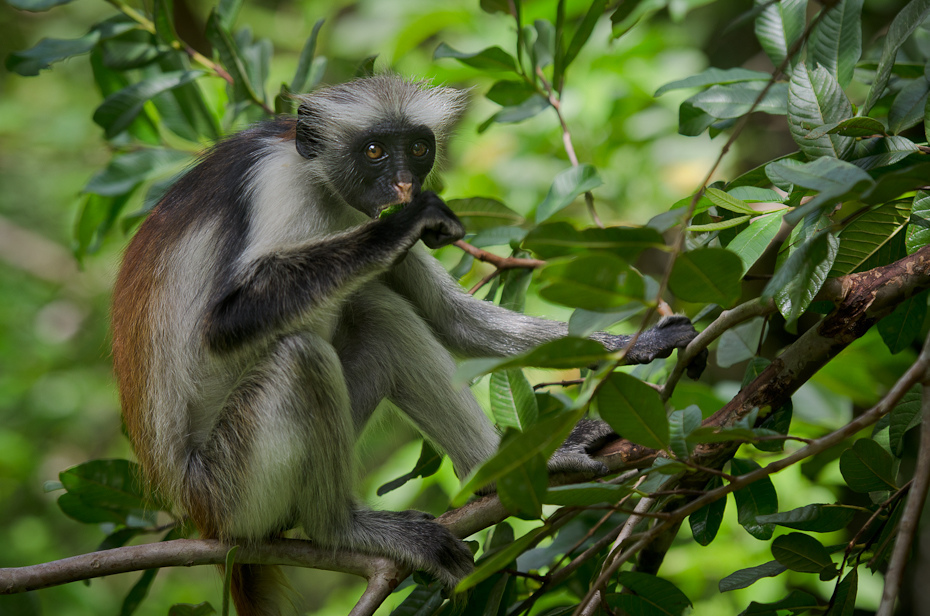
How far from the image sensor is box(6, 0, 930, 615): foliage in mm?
1463

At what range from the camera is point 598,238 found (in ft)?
4.73

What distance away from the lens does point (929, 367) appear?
1.40 metres

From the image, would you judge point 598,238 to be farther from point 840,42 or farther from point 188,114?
point 188,114

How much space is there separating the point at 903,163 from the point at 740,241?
0.50 m

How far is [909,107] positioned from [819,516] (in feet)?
4.16

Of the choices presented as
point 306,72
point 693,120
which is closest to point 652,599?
point 693,120

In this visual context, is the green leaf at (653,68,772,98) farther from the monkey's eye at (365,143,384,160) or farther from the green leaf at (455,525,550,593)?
the green leaf at (455,525,550,593)

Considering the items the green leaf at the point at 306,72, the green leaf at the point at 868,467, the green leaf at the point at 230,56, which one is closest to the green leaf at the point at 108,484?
the green leaf at the point at 230,56

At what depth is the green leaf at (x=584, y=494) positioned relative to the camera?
1710 millimetres

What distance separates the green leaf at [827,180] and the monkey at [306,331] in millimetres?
1458

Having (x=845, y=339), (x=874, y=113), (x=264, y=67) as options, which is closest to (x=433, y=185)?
(x=264, y=67)

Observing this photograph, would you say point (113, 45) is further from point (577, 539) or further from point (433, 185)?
point (577, 539)

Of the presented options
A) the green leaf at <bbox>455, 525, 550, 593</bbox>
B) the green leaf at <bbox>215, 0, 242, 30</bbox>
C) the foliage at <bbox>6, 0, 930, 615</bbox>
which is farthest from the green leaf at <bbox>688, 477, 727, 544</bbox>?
the green leaf at <bbox>215, 0, 242, 30</bbox>

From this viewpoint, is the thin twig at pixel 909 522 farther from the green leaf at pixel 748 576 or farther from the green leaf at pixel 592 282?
the green leaf at pixel 748 576
